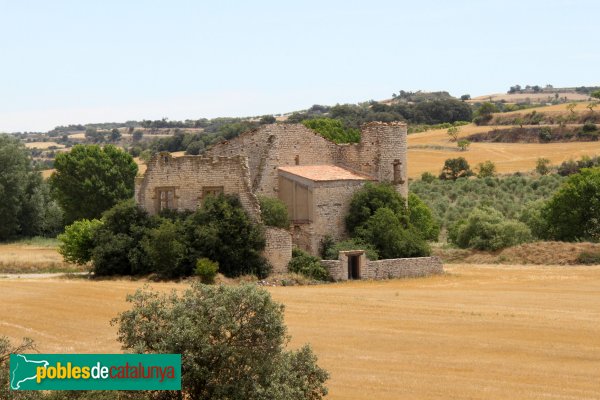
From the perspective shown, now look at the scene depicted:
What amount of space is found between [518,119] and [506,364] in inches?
4632

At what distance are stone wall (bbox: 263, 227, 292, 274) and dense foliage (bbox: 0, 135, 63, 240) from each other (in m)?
31.7

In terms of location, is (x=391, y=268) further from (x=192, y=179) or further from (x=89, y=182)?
(x=89, y=182)

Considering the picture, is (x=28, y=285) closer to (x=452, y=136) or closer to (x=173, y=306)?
(x=173, y=306)

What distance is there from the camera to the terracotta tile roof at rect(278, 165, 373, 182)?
4397cm

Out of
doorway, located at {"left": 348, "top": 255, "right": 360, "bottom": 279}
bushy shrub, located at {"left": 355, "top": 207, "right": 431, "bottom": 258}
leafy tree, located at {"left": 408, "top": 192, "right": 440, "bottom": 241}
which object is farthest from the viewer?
leafy tree, located at {"left": 408, "top": 192, "right": 440, "bottom": 241}

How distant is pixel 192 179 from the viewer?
42906mm

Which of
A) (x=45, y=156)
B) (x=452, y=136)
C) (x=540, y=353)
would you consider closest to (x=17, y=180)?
(x=540, y=353)

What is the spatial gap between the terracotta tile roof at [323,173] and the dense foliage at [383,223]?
86cm

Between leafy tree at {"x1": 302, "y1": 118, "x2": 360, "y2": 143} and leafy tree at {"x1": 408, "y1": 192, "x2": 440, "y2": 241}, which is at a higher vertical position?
leafy tree at {"x1": 302, "y1": 118, "x2": 360, "y2": 143}

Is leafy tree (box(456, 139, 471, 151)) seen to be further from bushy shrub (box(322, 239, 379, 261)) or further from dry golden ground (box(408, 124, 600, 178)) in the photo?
bushy shrub (box(322, 239, 379, 261))

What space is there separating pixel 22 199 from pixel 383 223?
1376 inches

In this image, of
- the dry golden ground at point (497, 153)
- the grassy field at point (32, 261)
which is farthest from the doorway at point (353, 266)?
the dry golden ground at point (497, 153)

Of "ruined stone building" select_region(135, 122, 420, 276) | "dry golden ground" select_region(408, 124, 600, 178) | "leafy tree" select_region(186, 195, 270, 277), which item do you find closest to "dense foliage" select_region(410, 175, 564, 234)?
"dry golden ground" select_region(408, 124, 600, 178)

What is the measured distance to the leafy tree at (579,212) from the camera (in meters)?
55.7
